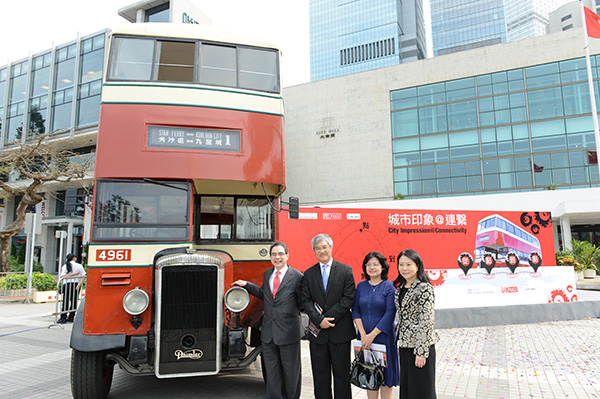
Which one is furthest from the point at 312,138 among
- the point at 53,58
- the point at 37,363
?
the point at 37,363

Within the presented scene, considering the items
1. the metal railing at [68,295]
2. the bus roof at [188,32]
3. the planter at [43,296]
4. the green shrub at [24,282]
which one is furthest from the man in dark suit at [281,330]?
the green shrub at [24,282]

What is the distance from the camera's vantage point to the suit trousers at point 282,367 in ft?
14.4

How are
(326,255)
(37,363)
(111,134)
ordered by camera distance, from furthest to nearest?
(37,363)
(111,134)
(326,255)

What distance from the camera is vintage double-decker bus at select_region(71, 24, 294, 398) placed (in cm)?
460

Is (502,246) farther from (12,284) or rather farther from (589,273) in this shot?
(12,284)

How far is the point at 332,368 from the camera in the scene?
4.27 meters

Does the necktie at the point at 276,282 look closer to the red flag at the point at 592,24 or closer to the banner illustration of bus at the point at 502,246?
the banner illustration of bus at the point at 502,246

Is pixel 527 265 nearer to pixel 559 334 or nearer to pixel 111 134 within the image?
pixel 559 334

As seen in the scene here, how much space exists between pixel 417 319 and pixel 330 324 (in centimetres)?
87

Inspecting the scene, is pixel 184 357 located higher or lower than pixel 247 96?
lower

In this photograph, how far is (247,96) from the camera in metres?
5.65

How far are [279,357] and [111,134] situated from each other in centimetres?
340

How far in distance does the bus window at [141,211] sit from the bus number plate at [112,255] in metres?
0.15

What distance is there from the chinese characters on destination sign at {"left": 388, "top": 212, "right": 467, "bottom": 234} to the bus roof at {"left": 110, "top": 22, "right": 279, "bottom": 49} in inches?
214
